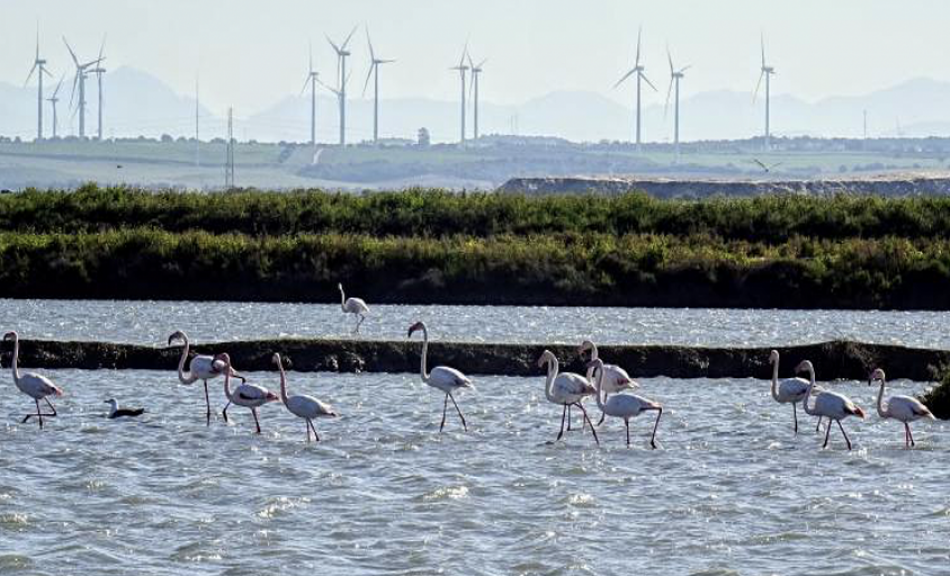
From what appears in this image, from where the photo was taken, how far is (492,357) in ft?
93.7

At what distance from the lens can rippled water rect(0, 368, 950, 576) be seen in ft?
54.5

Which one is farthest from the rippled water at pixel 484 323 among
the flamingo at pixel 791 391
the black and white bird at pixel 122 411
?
the flamingo at pixel 791 391

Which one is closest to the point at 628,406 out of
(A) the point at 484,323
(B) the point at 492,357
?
(B) the point at 492,357

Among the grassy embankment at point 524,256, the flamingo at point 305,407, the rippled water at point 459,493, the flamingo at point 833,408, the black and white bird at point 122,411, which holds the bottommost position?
the rippled water at point 459,493

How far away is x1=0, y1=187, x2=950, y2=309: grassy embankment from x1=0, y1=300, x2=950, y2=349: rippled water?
1.66 meters

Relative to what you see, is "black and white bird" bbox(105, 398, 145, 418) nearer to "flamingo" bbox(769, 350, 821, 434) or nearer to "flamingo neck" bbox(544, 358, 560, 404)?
"flamingo neck" bbox(544, 358, 560, 404)

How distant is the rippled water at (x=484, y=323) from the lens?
3634 centimetres

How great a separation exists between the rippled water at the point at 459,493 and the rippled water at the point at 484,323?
9.57m

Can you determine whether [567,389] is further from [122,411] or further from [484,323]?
[484,323]

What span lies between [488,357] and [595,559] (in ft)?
39.4

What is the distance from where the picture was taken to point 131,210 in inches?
2233

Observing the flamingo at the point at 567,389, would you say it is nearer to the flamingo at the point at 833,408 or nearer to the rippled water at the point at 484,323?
the flamingo at the point at 833,408

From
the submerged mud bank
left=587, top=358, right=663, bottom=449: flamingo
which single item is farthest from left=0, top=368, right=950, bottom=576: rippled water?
the submerged mud bank

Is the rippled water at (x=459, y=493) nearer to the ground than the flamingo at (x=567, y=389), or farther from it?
nearer to the ground
